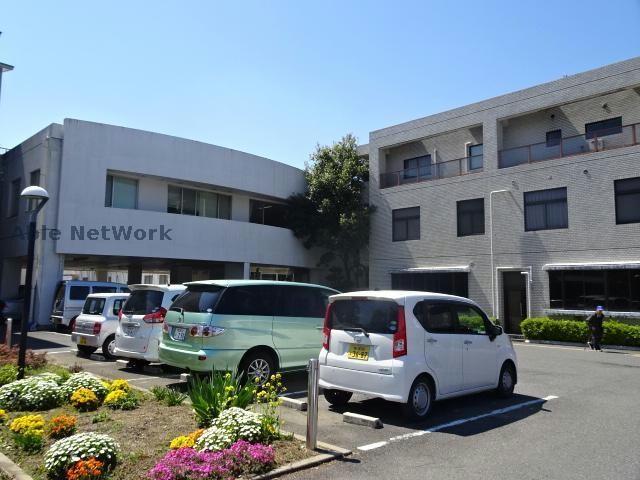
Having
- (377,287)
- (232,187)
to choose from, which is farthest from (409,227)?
(232,187)

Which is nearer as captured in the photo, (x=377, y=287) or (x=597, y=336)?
(x=597, y=336)

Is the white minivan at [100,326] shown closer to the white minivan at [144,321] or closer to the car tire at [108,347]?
the car tire at [108,347]

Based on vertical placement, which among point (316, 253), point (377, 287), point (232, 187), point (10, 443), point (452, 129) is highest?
point (452, 129)

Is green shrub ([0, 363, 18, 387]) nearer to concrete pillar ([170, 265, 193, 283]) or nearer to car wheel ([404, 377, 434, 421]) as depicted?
car wheel ([404, 377, 434, 421])

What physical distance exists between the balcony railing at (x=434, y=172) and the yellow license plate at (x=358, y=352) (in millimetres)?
20388

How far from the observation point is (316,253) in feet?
106

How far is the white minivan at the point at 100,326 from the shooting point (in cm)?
1321

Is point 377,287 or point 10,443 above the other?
point 377,287

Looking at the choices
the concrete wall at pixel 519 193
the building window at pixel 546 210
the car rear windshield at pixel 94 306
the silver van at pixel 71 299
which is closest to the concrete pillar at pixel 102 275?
the silver van at pixel 71 299

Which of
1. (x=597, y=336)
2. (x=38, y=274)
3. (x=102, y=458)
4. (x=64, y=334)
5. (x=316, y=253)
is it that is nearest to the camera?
(x=102, y=458)

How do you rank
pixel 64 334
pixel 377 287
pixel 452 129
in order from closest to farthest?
pixel 64 334 < pixel 452 129 < pixel 377 287

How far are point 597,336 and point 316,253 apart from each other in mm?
17226

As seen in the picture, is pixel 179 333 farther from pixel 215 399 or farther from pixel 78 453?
pixel 78 453

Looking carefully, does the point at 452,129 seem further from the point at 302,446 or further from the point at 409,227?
the point at 302,446
